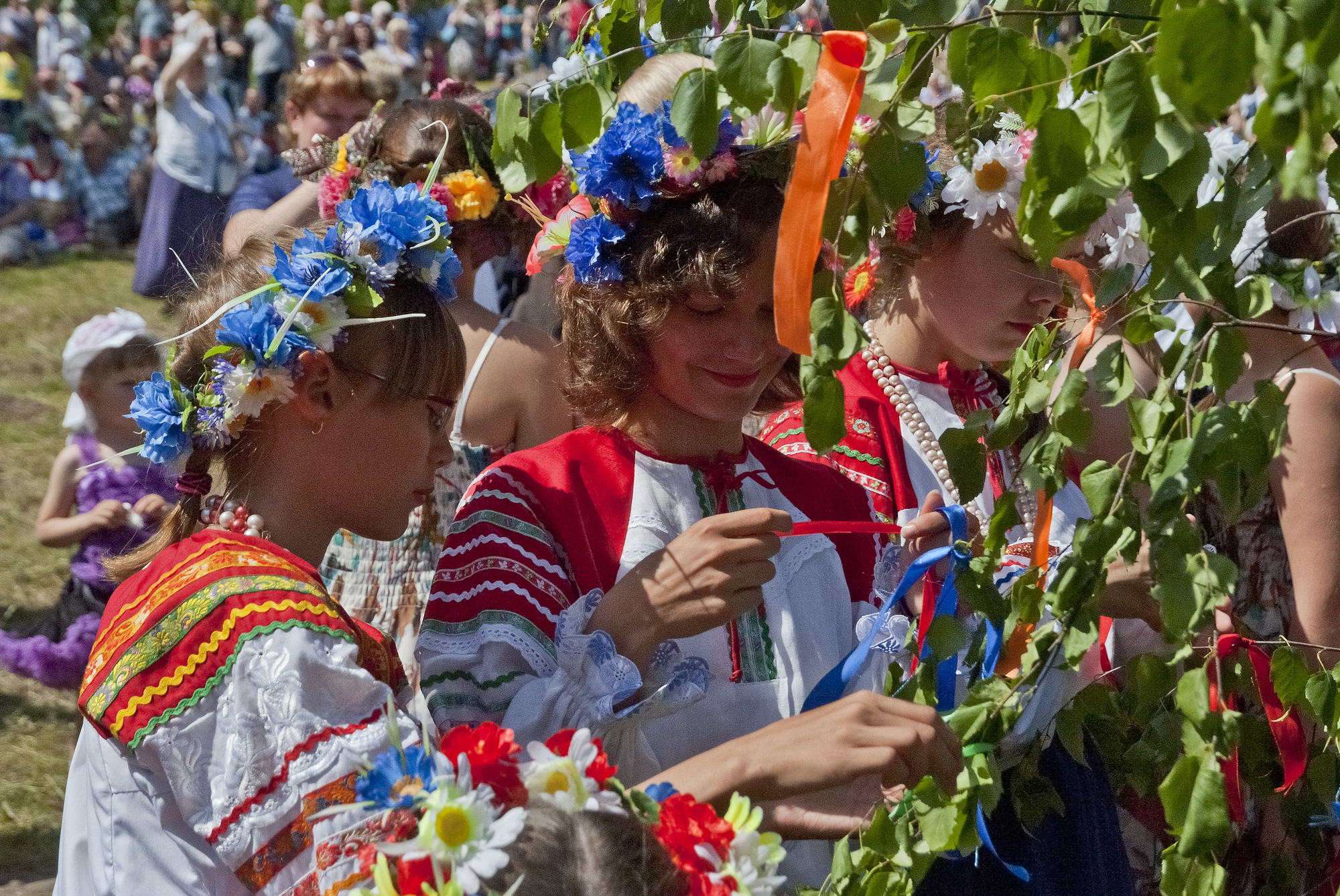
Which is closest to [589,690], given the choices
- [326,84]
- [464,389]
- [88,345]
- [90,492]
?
[464,389]

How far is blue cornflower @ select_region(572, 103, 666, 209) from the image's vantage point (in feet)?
6.05

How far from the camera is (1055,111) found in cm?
102

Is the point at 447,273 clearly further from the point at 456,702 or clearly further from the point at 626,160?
the point at 456,702

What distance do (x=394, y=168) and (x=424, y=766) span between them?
227cm

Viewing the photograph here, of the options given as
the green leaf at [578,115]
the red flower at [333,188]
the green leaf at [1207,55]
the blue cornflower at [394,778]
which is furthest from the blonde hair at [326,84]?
the green leaf at [1207,55]

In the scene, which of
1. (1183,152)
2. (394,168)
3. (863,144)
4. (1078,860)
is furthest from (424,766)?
(394,168)

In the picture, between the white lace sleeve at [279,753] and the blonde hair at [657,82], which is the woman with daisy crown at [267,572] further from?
the blonde hair at [657,82]

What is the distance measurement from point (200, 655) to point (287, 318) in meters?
0.53

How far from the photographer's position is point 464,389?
321 centimetres

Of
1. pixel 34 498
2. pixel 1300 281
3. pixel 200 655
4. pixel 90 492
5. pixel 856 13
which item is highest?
pixel 856 13

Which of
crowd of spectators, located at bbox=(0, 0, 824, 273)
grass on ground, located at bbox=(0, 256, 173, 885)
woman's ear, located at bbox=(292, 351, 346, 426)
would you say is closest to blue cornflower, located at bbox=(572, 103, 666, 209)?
woman's ear, located at bbox=(292, 351, 346, 426)

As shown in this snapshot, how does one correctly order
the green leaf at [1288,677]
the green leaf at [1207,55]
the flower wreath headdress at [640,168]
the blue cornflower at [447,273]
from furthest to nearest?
the blue cornflower at [447,273], the flower wreath headdress at [640,168], the green leaf at [1288,677], the green leaf at [1207,55]

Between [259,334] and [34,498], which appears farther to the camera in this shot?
[34,498]

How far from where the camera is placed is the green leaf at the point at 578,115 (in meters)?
1.20
